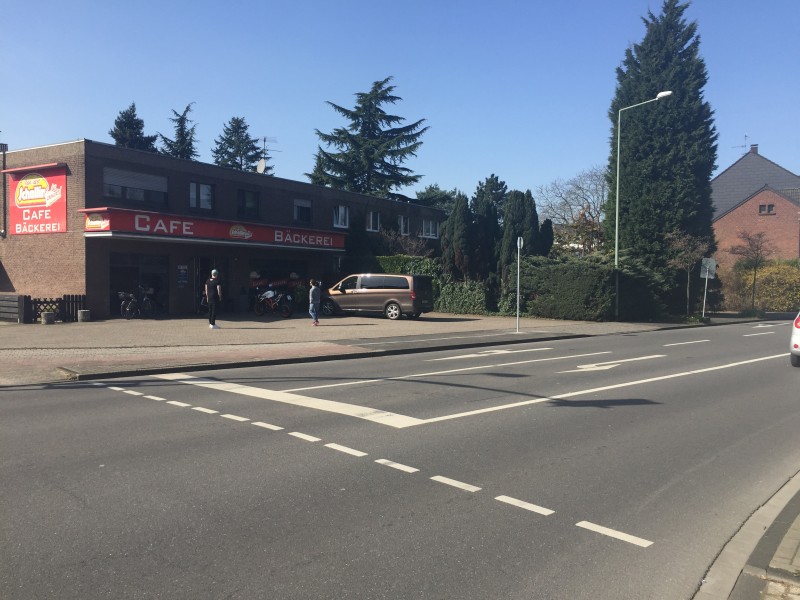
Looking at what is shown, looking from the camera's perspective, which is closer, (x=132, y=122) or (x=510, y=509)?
(x=510, y=509)

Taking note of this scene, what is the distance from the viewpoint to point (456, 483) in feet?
18.3

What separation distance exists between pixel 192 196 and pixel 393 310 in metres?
10.4

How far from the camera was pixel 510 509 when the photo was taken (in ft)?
16.3

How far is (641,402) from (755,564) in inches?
218

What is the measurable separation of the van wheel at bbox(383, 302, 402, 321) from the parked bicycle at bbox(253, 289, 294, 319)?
4065mm

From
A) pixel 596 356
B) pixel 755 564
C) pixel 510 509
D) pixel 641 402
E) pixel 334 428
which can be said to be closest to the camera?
pixel 755 564

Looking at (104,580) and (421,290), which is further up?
(421,290)

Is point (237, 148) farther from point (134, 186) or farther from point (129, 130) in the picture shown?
point (134, 186)

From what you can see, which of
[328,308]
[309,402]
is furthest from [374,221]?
[309,402]

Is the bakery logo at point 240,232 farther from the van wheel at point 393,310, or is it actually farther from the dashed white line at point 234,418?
the dashed white line at point 234,418

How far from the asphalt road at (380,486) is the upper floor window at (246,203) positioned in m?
21.2

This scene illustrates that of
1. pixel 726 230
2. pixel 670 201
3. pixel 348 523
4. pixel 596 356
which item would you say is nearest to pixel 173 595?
pixel 348 523

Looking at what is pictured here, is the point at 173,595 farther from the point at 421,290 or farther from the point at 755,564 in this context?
the point at 421,290

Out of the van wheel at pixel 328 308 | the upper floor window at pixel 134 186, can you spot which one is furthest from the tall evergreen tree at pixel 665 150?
the upper floor window at pixel 134 186
